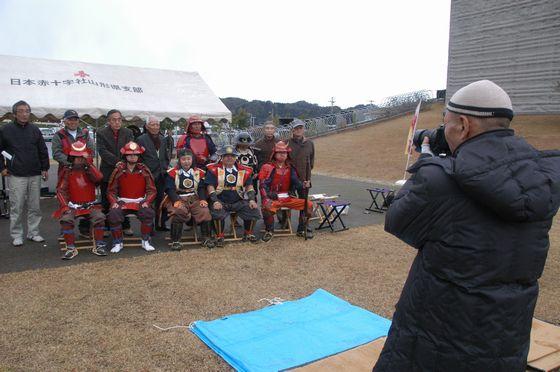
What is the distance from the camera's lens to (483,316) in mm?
1516

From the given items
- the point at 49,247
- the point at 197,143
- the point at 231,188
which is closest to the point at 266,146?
the point at 197,143

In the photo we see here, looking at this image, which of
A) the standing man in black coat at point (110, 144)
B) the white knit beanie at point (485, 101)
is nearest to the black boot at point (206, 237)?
the standing man in black coat at point (110, 144)

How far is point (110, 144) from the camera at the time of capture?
672cm

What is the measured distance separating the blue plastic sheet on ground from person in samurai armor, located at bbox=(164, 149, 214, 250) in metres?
2.35

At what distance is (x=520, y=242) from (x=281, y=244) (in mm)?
5160

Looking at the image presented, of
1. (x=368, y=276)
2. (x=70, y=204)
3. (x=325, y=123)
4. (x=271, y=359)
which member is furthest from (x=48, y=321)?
(x=325, y=123)

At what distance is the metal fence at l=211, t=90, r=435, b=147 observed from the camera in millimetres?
27219

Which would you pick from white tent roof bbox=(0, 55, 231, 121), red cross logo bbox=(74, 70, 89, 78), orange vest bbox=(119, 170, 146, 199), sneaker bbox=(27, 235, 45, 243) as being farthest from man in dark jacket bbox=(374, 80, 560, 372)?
red cross logo bbox=(74, 70, 89, 78)

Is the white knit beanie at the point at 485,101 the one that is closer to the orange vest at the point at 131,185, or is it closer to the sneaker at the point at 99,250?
the sneaker at the point at 99,250

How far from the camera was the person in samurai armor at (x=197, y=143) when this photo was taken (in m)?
7.27

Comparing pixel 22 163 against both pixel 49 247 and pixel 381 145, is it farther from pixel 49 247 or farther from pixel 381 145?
pixel 381 145

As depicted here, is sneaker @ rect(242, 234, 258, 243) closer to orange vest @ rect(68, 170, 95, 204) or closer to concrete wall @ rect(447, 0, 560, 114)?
orange vest @ rect(68, 170, 95, 204)

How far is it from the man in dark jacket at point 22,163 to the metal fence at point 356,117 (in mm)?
18073

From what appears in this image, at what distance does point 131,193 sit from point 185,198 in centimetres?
77
